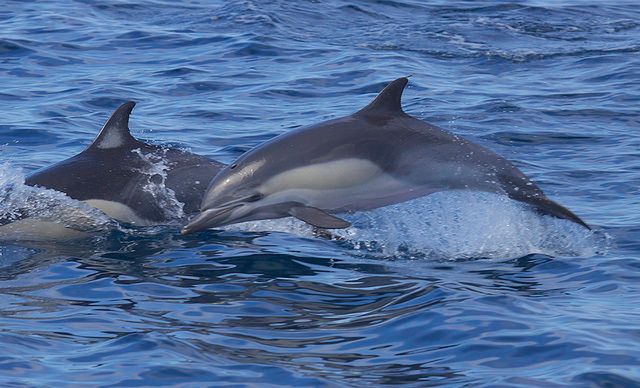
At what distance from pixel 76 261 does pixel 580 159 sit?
5.95m

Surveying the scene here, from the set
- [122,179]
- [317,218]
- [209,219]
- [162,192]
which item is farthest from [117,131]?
[317,218]

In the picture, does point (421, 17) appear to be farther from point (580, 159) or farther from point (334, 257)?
point (334, 257)

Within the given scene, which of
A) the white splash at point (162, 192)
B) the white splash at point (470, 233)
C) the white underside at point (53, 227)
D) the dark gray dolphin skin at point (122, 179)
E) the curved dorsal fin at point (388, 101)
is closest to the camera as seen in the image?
the curved dorsal fin at point (388, 101)

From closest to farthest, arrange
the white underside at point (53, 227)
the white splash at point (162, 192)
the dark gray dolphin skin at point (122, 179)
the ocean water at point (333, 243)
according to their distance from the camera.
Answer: the ocean water at point (333, 243), the white underside at point (53, 227), the dark gray dolphin skin at point (122, 179), the white splash at point (162, 192)

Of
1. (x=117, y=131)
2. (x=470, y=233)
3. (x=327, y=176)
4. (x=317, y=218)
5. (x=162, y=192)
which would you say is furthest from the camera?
(x=162, y=192)

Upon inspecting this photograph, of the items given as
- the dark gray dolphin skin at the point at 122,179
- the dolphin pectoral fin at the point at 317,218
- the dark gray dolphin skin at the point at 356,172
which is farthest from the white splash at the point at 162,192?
the dolphin pectoral fin at the point at 317,218

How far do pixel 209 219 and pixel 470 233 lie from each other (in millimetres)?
2216

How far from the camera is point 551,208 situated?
983 centimetres

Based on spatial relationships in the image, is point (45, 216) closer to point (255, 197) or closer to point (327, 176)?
point (255, 197)

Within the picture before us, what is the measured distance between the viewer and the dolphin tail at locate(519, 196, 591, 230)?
979 cm

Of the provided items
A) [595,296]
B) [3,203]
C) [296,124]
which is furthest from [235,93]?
[595,296]

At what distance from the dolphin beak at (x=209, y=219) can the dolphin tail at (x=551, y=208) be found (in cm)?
232

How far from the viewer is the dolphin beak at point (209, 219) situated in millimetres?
9820

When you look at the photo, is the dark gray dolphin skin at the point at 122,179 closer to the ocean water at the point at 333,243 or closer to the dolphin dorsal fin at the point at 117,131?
the dolphin dorsal fin at the point at 117,131
